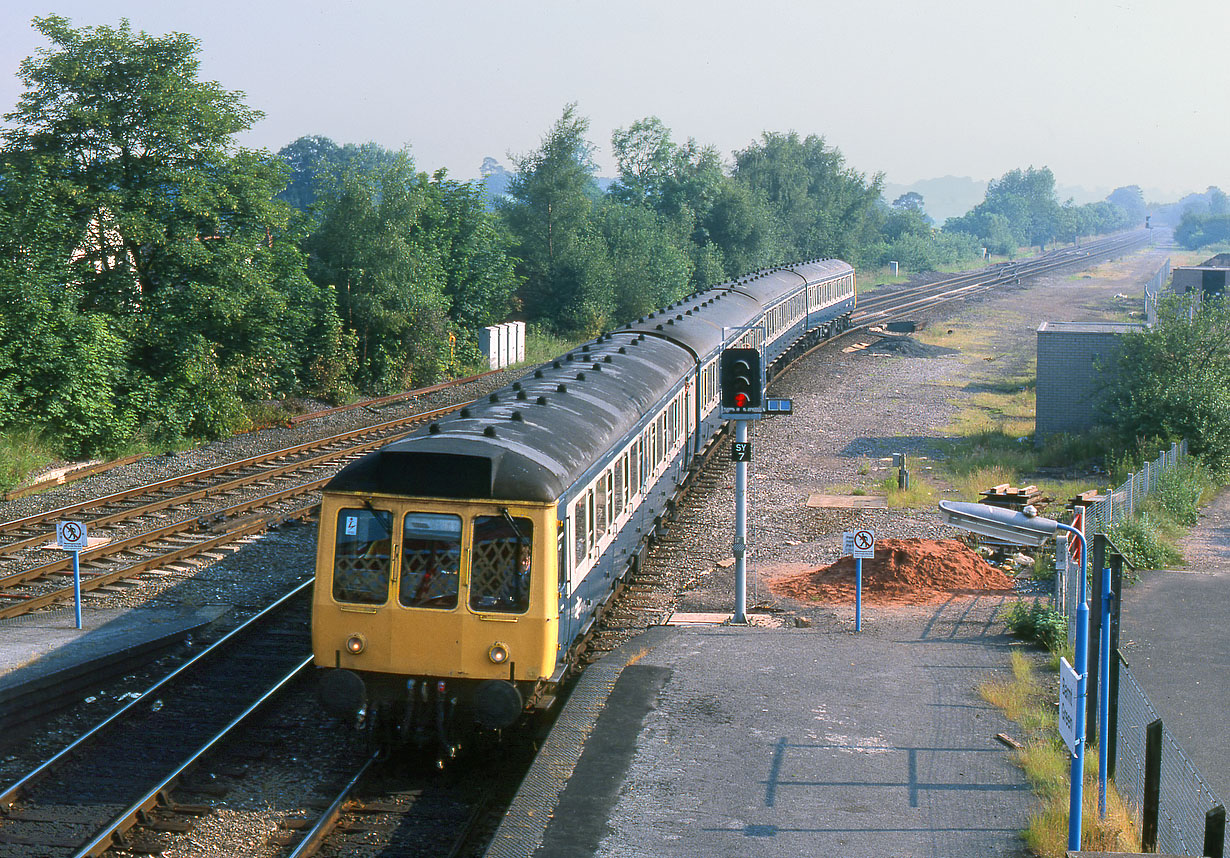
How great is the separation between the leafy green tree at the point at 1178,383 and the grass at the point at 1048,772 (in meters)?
13.9

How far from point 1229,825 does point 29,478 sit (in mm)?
20000

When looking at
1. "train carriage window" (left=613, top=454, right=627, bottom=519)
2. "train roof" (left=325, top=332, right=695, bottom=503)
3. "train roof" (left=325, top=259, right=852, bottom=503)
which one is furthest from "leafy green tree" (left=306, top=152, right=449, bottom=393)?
"train carriage window" (left=613, top=454, right=627, bottom=519)

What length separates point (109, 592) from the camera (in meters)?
14.7

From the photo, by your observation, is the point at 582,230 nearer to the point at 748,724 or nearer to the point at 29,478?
the point at 29,478

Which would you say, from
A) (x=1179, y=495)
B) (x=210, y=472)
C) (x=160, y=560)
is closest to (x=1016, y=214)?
(x=1179, y=495)

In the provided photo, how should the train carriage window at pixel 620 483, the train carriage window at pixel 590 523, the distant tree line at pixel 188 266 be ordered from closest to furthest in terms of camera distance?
the train carriage window at pixel 590 523
the train carriage window at pixel 620 483
the distant tree line at pixel 188 266

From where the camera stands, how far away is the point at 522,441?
400 inches

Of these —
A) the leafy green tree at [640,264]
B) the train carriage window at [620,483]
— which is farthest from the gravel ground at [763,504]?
the leafy green tree at [640,264]

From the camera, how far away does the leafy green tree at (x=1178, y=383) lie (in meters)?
23.4

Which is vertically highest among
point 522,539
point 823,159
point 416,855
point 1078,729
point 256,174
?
point 823,159

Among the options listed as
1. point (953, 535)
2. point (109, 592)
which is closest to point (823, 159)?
point (953, 535)

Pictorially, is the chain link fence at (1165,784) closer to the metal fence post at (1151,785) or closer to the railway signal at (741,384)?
the metal fence post at (1151,785)

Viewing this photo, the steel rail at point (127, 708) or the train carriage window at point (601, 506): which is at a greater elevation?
the train carriage window at point (601, 506)

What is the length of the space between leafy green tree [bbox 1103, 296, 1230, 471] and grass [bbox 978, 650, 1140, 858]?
546 inches
